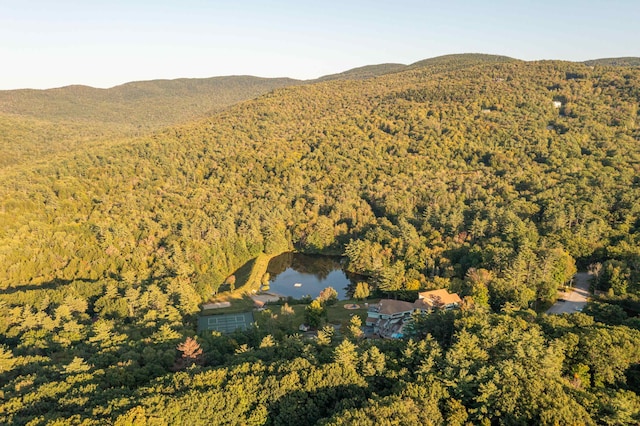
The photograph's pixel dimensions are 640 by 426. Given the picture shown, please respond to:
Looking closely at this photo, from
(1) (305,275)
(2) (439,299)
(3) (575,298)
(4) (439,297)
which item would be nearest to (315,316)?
(2) (439,299)

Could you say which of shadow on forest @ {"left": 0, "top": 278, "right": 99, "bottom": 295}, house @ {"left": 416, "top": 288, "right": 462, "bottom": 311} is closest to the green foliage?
house @ {"left": 416, "top": 288, "right": 462, "bottom": 311}

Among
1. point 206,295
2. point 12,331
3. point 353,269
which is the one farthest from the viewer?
point 353,269

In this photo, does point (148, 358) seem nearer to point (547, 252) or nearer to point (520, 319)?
point (520, 319)

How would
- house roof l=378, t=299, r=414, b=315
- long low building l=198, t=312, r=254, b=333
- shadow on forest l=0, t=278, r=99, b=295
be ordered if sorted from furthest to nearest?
shadow on forest l=0, t=278, r=99, b=295 → long low building l=198, t=312, r=254, b=333 → house roof l=378, t=299, r=414, b=315

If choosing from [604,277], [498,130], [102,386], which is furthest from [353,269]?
[498,130]

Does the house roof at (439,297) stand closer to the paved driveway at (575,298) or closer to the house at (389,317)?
the house at (389,317)

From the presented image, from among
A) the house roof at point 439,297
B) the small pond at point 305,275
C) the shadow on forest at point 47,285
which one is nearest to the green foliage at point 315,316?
the house roof at point 439,297

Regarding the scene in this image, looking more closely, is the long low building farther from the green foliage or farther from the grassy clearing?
the green foliage

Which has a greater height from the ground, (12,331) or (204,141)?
(204,141)
